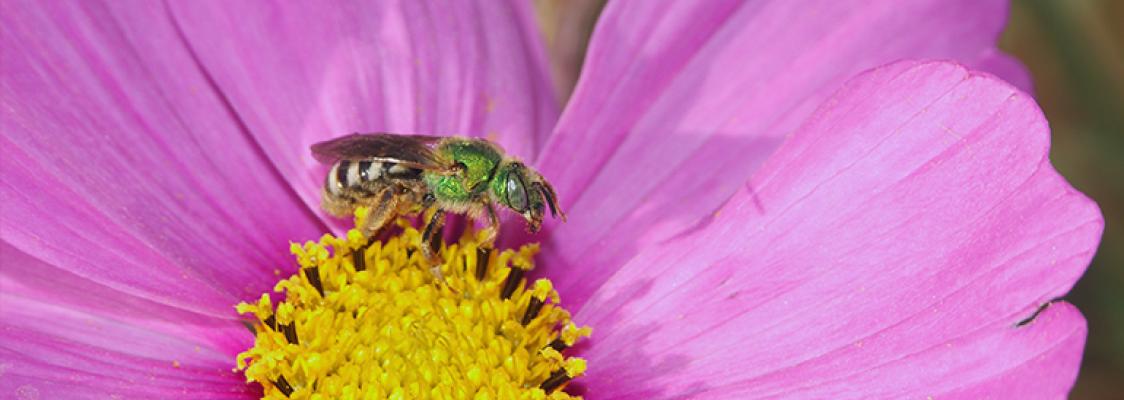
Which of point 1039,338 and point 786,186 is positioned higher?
point 786,186

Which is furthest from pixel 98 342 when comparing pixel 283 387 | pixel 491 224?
pixel 491 224

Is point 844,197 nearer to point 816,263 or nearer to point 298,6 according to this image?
point 816,263

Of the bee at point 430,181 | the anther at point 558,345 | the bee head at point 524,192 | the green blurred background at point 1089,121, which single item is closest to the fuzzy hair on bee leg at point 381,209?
the bee at point 430,181

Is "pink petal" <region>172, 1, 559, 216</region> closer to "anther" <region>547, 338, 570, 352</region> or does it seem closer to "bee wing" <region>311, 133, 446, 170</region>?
"bee wing" <region>311, 133, 446, 170</region>

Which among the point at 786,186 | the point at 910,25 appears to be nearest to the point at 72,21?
the point at 786,186

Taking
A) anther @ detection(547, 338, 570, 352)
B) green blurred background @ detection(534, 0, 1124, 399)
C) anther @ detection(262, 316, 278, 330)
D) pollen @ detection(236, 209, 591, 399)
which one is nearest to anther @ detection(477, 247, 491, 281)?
pollen @ detection(236, 209, 591, 399)

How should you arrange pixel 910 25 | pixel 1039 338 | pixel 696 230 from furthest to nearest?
1. pixel 910 25
2. pixel 696 230
3. pixel 1039 338
